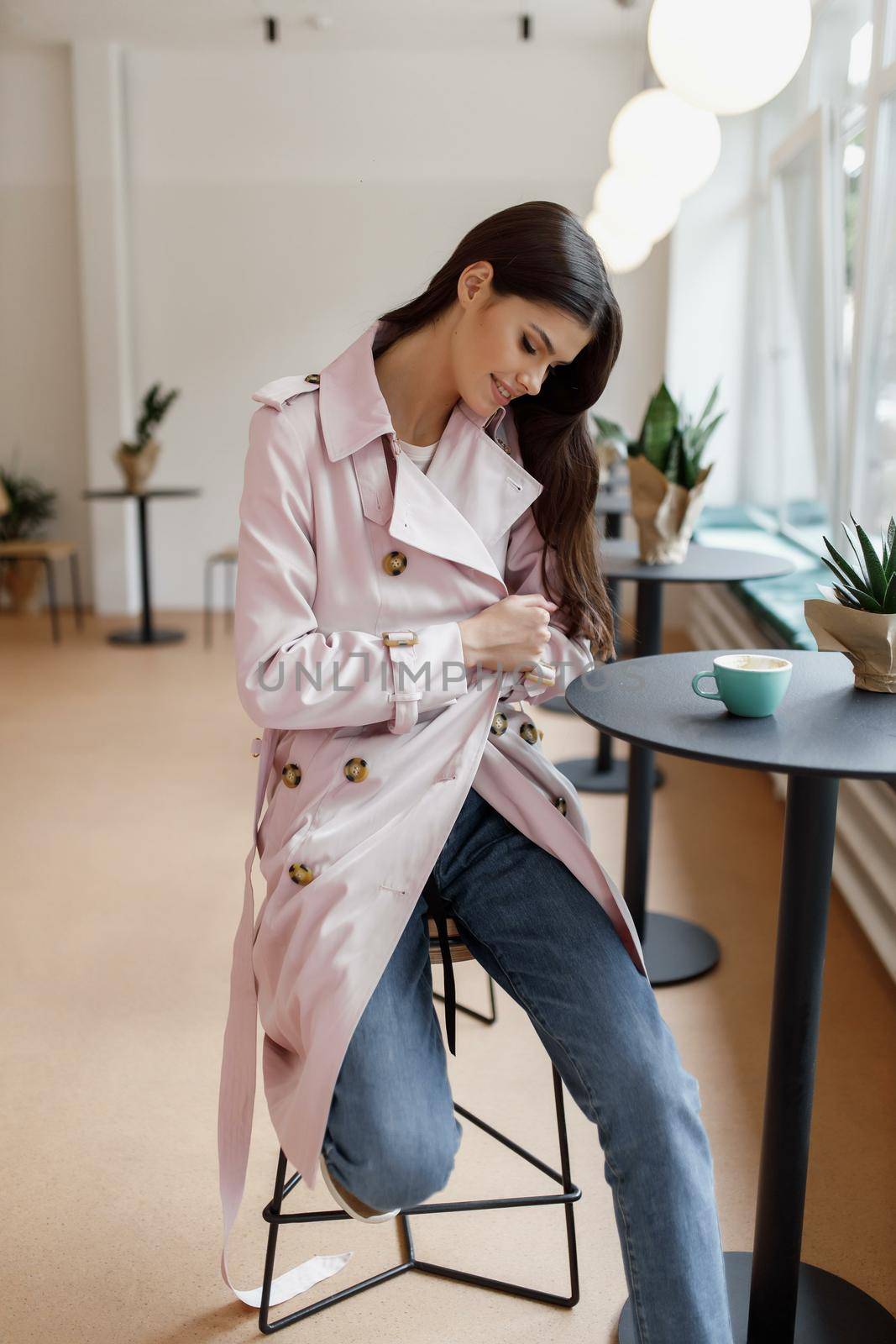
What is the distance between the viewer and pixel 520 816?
1475 mm

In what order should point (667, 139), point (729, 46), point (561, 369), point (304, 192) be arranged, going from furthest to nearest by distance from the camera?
point (304, 192), point (667, 139), point (729, 46), point (561, 369)

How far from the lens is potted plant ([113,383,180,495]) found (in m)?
5.88

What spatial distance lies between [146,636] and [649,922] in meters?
3.90

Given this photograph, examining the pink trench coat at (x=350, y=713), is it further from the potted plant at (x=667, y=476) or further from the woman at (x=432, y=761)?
the potted plant at (x=667, y=476)

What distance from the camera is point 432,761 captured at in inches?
56.2

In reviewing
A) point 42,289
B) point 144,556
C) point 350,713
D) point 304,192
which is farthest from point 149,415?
point 350,713

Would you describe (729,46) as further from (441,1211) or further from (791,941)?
(441,1211)

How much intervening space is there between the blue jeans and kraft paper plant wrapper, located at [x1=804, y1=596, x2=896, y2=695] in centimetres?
44

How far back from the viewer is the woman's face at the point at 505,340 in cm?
139

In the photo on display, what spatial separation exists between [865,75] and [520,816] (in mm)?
3275

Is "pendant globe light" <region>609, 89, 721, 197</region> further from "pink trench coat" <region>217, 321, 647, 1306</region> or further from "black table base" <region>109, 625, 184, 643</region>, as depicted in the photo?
"black table base" <region>109, 625, 184, 643</region>

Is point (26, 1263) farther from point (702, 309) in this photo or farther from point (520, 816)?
point (702, 309)

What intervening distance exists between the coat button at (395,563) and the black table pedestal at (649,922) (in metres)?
1.15

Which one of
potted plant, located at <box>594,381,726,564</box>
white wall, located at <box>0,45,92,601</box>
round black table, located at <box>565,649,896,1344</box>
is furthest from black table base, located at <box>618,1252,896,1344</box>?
white wall, located at <box>0,45,92,601</box>
